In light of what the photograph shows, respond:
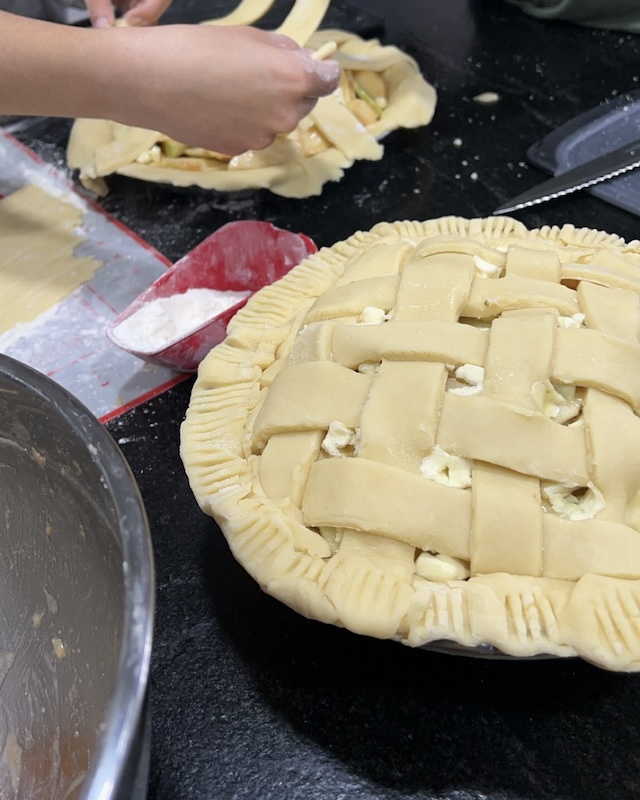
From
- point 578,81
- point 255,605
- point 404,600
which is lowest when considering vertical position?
point 255,605

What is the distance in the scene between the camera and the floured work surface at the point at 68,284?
111 cm

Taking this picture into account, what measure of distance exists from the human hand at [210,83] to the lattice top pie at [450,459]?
52 centimetres

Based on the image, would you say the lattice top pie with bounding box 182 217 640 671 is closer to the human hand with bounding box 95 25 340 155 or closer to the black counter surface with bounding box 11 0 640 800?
the black counter surface with bounding box 11 0 640 800

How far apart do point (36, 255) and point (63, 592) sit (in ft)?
2.70

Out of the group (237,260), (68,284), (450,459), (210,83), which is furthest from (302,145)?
(450,459)

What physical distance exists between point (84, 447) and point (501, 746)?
1.73ft

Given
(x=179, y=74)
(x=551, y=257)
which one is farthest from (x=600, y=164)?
(x=179, y=74)

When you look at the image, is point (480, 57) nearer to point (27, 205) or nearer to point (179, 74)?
point (179, 74)

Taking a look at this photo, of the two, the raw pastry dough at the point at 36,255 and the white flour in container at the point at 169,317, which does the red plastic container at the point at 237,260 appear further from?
the raw pastry dough at the point at 36,255

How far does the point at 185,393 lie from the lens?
109 centimetres

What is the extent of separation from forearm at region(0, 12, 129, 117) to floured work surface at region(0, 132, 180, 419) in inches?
10.3

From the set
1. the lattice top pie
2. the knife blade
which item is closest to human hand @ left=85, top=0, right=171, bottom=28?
the knife blade

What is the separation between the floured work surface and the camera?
43.8 inches

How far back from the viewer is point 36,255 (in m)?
1.29
